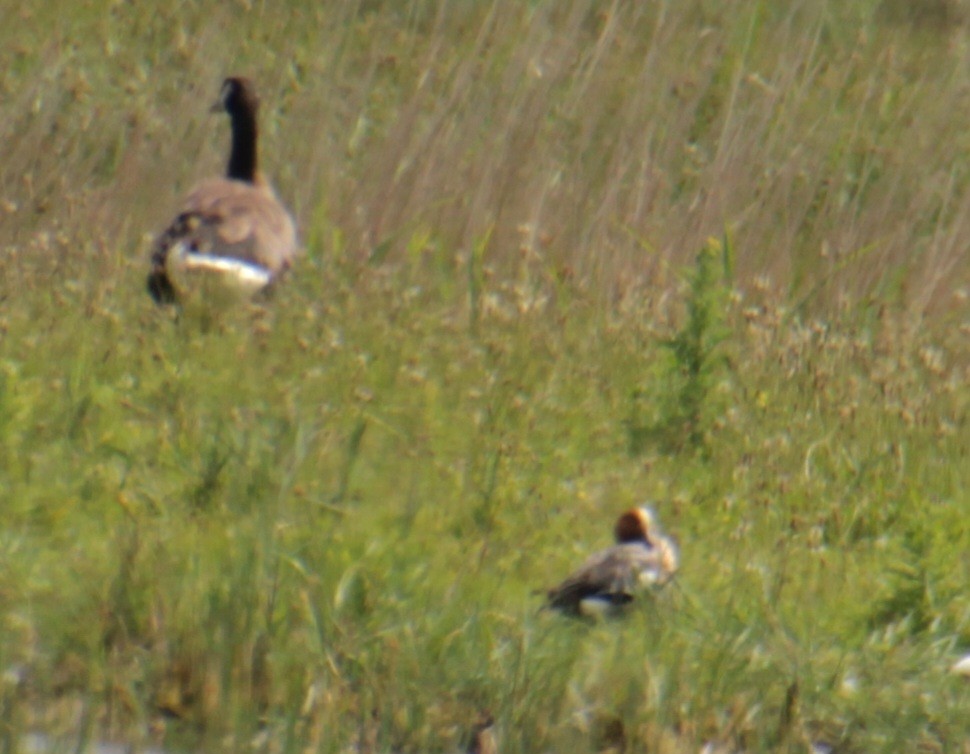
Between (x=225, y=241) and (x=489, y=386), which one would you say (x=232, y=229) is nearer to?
(x=225, y=241)

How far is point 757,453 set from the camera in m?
6.41

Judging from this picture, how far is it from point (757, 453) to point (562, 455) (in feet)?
2.18

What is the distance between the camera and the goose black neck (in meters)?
9.45

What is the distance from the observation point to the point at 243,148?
954cm

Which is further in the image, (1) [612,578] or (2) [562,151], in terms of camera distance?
(2) [562,151]

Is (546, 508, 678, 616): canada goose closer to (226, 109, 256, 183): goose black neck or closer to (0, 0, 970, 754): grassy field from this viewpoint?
(0, 0, 970, 754): grassy field

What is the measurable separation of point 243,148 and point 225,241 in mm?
1104

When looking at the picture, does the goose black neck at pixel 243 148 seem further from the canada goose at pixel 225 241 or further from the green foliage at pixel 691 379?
the green foliage at pixel 691 379

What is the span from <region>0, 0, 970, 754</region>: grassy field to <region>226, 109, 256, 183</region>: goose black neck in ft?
0.39

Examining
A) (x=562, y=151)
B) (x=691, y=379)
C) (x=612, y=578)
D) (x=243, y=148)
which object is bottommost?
(x=612, y=578)

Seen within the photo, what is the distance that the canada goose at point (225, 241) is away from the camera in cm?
811

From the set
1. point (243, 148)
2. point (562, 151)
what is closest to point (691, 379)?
point (562, 151)

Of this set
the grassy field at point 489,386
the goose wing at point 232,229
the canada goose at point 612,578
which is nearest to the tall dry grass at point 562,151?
the grassy field at point 489,386

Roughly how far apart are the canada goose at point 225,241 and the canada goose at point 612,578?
310cm
